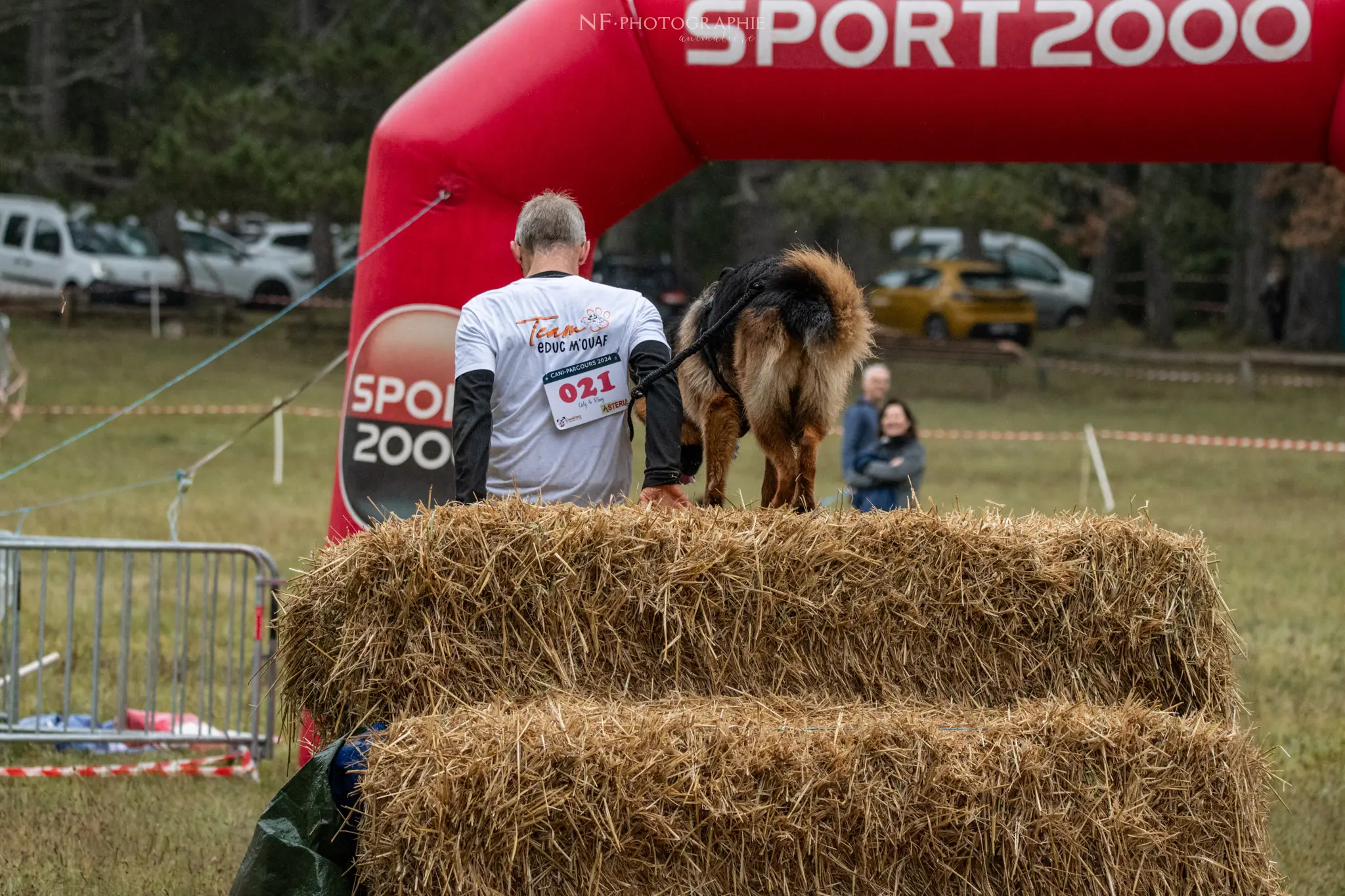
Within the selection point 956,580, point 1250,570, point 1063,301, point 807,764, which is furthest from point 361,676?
point 1063,301

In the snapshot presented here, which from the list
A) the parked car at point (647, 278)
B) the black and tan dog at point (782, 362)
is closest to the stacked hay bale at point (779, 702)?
the black and tan dog at point (782, 362)

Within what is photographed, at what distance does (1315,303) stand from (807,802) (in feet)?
90.8

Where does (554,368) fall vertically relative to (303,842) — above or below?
above

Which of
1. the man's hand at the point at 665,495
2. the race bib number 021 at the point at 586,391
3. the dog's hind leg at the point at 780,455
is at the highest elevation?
the race bib number 021 at the point at 586,391

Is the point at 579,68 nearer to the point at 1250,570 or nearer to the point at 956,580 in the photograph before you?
the point at 956,580

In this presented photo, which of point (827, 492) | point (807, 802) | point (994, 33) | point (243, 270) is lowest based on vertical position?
point (807, 802)

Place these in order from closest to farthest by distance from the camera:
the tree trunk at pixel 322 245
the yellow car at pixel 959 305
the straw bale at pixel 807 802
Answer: the straw bale at pixel 807 802
the tree trunk at pixel 322 245
the yellow car at pixel 959 305

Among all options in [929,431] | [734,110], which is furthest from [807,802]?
[929,431]

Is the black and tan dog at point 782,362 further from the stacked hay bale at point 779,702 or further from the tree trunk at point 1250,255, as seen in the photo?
the tree trunk at point 1250,255

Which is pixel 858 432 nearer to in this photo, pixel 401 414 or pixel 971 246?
pixel 401 414

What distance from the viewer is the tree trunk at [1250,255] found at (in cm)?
2891

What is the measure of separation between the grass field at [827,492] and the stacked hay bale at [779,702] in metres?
0.44

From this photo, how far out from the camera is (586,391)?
15.1 ft

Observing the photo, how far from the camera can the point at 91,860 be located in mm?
5523
